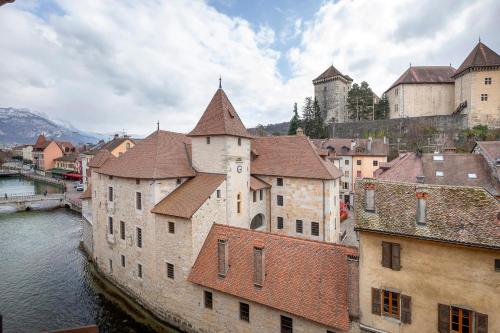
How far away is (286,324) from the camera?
15789mm

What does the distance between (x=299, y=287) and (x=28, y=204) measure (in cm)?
5972

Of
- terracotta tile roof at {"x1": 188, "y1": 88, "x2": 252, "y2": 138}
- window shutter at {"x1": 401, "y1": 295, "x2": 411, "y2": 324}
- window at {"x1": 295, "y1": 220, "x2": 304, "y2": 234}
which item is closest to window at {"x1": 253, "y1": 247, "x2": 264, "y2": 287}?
window shutter at {"x1": 401, "y1": 295, "x2": 411, "y2": 324}

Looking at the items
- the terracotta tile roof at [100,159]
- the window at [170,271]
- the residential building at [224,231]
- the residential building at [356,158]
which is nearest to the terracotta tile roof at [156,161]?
the residential building at [224,231]

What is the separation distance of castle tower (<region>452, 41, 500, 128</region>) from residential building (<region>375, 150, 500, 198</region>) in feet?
119

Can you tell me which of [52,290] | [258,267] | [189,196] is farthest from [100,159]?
[258,267]

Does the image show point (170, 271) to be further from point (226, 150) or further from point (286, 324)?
point (226, 150)

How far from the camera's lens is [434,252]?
1244 cm

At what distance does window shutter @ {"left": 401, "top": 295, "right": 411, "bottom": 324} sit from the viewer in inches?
511

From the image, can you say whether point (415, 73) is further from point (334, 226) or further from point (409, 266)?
point (409, 266)

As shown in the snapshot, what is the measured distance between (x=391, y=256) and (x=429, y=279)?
165cm

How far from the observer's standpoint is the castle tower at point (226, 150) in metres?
24.4

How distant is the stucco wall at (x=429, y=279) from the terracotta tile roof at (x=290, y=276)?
119 centimetres

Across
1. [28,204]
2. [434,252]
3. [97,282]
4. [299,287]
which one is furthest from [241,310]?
[28,204]

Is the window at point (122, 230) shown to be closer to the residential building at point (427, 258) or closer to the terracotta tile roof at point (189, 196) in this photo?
the terracotta tile roof at point (189, 196)
